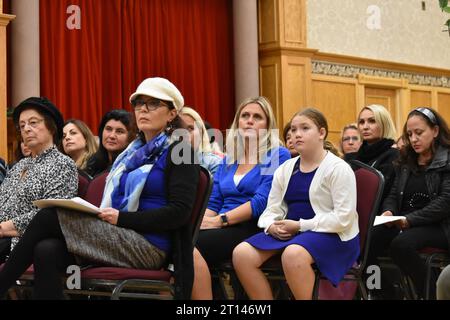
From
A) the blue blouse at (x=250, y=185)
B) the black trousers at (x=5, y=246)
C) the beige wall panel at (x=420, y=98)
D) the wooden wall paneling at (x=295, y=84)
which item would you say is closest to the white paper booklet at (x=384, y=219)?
the blue blouse at (x=250, y=185)

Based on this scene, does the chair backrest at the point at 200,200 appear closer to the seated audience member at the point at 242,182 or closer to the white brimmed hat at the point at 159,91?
the white brimmed hat at the point at 159,91

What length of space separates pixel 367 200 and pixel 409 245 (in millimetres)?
593

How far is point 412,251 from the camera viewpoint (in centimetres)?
387

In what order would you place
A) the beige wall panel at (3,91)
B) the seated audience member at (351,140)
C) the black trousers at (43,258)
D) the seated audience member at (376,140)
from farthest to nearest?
the beige wall panel at (3,91) → the seated audience member at (351,140) → the seated audience member at (376,140) → the black trousers at (43,258)

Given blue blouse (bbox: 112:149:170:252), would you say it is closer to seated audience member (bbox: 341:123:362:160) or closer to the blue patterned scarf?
the blue patterned scarf

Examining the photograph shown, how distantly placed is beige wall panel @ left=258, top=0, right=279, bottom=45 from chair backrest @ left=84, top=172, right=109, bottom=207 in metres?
5.75

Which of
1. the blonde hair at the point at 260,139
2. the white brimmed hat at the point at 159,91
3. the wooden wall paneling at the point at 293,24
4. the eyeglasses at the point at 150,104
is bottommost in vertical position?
the blonde hair at the point at 260,139

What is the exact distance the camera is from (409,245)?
3889 millimetres

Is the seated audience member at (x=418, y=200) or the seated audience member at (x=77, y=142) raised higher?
the seated audience member at (x=77, y=142)

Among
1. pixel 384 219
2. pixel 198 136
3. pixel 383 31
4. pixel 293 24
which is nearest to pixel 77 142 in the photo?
pixel 198 136

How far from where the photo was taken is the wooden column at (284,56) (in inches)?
350

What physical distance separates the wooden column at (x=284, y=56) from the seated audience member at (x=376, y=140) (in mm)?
3854
